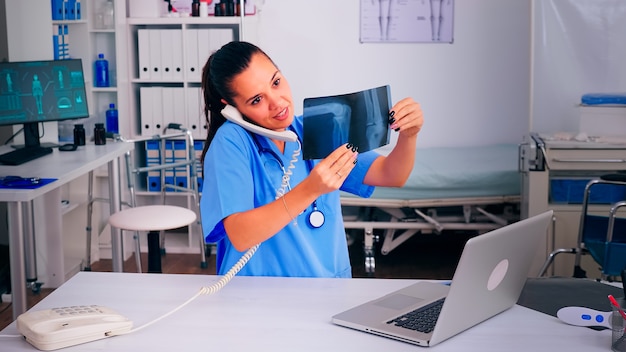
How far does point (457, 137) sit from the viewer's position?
5.70 meters

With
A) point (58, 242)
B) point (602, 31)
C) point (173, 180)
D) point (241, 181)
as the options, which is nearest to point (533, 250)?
point (241, 181)

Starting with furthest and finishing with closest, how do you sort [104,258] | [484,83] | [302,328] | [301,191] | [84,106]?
[484,83] → [104,258] → [84,106] → [301,191] → [302,328]

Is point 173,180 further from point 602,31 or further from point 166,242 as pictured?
point 602,31

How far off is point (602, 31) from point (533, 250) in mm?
2892

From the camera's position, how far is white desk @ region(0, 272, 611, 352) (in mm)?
1675

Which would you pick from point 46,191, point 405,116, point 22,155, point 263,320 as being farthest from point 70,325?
point 22,155

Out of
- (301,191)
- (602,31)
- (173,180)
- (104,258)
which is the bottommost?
(104,258)

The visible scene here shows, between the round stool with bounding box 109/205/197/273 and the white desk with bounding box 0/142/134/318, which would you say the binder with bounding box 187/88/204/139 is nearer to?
the white desk with bounding box 0/142/134/318

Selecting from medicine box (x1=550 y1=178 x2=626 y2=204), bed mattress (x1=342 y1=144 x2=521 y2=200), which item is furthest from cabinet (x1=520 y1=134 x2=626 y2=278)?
bed mattress (x1=342 y1=144 x2=521 y2=200)

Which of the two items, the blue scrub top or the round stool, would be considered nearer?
the blue scrub top

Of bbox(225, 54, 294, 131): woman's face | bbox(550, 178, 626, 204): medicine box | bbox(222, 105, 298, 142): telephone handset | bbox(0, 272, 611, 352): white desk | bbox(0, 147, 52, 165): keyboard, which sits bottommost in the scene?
bbox(550, 178, 626, 204): medicine box

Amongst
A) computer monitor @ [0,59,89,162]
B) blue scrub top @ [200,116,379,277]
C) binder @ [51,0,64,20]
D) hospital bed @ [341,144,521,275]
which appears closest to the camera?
blue scrub top @ [200,116,379,277]

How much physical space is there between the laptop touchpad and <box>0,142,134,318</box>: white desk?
1850 millimetres

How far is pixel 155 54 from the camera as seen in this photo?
5.09m
